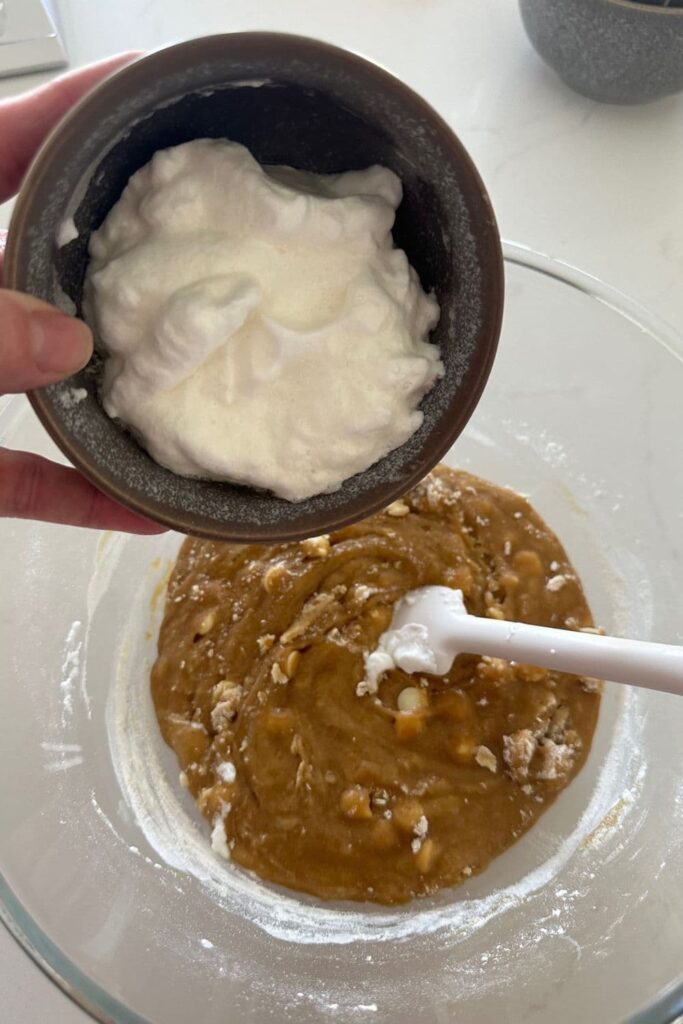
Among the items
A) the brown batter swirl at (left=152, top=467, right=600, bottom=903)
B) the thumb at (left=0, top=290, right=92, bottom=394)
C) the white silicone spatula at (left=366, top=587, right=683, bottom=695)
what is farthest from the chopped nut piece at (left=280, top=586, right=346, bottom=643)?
the thumb at (left=0, top=290, right=92, bottom=394)

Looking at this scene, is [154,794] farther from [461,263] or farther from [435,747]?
[461,263]

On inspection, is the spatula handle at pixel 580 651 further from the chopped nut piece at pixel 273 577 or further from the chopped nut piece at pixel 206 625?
the chopped nut piece at pixel 206 625

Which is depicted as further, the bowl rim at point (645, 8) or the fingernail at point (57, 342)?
the bowl rim at point (645, 8)

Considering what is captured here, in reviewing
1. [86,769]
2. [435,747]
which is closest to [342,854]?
[435,747]

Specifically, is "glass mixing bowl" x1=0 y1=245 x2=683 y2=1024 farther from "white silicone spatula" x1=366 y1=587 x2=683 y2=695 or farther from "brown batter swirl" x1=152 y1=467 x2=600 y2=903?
"white silicone spatula" x1=366 y1=587 x2=683 y2=695

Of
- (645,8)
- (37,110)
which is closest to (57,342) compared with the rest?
(37,110)

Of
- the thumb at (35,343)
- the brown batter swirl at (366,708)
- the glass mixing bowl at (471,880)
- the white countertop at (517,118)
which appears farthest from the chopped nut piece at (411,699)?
the white countertop at (517,118)
